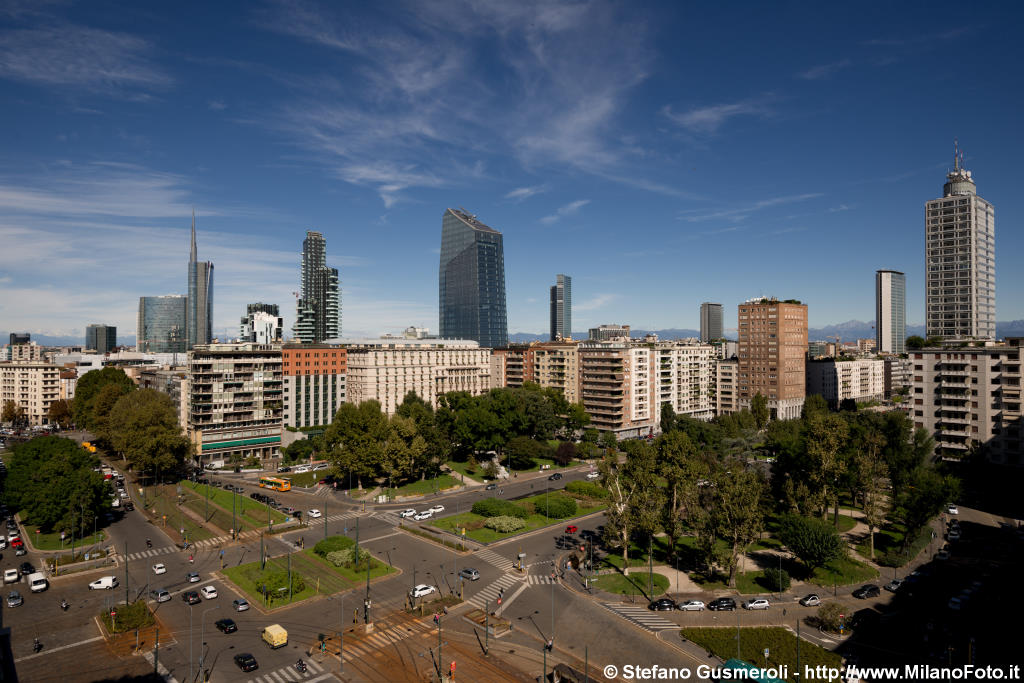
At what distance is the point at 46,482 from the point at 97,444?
223 ft

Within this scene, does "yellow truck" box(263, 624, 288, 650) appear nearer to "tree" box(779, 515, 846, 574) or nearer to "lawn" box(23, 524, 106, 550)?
"lawn" box(23, 524, 106, 550)

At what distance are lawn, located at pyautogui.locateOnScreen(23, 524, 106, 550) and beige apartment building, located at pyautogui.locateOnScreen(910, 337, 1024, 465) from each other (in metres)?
125

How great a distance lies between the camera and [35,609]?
52.9m

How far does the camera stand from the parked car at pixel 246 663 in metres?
42.1

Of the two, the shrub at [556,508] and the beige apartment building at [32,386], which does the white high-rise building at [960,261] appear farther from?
the beige apartment building at [32,386]

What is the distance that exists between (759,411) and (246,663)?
435 feet

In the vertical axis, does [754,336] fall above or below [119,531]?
above

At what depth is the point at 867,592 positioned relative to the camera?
53500 mm

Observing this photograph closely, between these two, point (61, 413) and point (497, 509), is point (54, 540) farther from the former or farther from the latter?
point (61, 413)

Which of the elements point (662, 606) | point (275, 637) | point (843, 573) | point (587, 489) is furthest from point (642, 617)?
point (587, 489)

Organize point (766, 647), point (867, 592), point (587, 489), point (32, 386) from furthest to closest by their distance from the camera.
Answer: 1. point (32, 386)
2. point (587, 489)
3. point (867, 592)
4. point (766, 647)

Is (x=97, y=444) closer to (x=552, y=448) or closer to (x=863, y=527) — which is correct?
(x=552, y=448)

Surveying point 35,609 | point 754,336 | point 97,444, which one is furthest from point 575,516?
point 97,444

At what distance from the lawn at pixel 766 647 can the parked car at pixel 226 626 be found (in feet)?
121
